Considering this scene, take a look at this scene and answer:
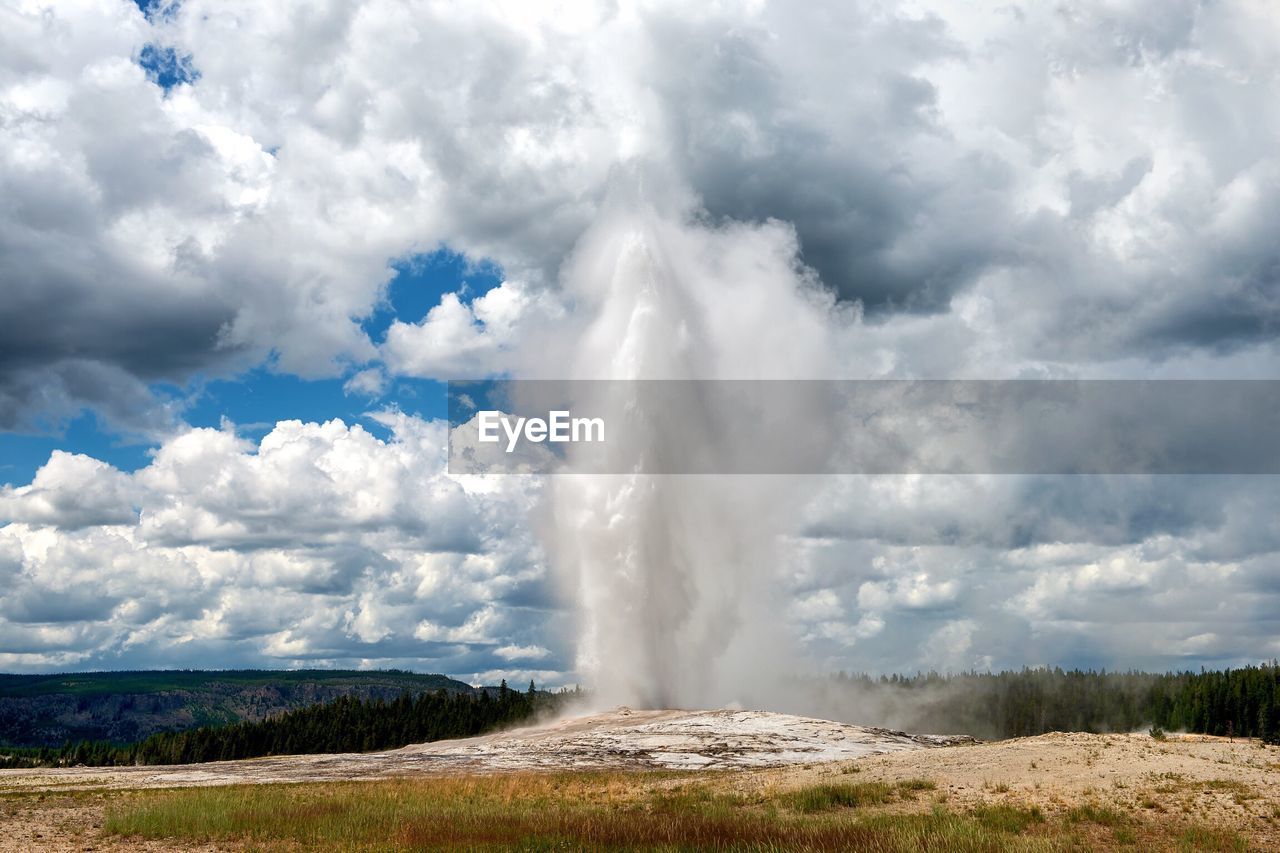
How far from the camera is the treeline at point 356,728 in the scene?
12612 cm

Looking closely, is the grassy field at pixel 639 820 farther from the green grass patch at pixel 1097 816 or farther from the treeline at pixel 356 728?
the treeline at pixel 356 728

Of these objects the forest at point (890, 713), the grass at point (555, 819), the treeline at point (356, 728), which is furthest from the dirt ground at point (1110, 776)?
the treeline at point (356, 728)

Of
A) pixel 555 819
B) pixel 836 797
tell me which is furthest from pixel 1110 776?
pixel 555 819

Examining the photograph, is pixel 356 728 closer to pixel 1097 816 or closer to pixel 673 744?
pixel 673 744

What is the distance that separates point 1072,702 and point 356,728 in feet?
342

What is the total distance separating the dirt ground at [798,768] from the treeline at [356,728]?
5714 cm

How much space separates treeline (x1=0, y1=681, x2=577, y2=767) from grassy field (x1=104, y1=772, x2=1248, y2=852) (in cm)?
8350

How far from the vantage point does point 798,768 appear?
44.2 meters

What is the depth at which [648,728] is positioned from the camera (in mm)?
63656

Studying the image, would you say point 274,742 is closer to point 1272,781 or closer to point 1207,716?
point 1207,716

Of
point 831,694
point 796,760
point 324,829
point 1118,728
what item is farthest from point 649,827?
point 1118,728

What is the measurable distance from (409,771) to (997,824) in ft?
105

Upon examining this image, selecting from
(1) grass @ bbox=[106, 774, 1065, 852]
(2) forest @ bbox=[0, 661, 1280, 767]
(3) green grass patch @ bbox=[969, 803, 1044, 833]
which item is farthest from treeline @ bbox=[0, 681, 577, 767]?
(3) green grass patch @ bbox=[969, 803, 1044, 833]

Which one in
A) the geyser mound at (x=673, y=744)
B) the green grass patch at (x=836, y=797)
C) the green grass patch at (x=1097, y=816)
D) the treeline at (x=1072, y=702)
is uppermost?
the green grass patch at (x=1097, y=816)
